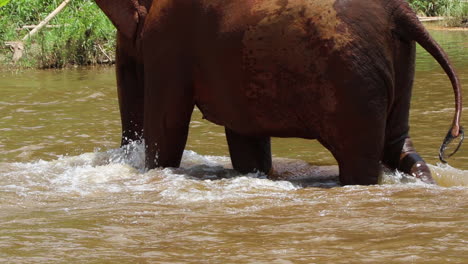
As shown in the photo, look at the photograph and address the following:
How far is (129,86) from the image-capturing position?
22.8ft

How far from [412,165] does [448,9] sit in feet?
65.4

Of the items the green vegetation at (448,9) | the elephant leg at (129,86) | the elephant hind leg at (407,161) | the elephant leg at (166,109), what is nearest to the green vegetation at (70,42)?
the elephant leg at (129,86)

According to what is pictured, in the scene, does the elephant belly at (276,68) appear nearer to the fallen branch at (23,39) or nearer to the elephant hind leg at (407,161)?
the elephant hind leg at (407,161)

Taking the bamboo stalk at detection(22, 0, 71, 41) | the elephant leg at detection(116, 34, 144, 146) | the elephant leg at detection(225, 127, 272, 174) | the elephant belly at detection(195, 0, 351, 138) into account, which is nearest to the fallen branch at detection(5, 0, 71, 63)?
the bamboo stalk at detection(22, 0, 71, 41)

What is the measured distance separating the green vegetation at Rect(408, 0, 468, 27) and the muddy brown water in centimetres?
1644

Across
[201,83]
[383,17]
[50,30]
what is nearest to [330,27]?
[383,17]

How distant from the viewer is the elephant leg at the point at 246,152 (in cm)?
658

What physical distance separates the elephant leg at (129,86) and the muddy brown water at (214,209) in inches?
7.6

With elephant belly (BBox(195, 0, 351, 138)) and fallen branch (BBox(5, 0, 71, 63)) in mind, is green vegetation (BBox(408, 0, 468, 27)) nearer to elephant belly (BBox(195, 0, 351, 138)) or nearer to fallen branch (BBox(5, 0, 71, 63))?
fallen branch (BBox(5, 0, 71, 63))

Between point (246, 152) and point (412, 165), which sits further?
point (246, 152)

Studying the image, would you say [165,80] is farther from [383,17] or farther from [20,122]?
[20,122]

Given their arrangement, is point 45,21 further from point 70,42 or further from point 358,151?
point 358,151

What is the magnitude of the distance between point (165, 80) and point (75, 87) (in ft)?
22.6

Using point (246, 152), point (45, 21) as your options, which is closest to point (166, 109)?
point (246, 152)
